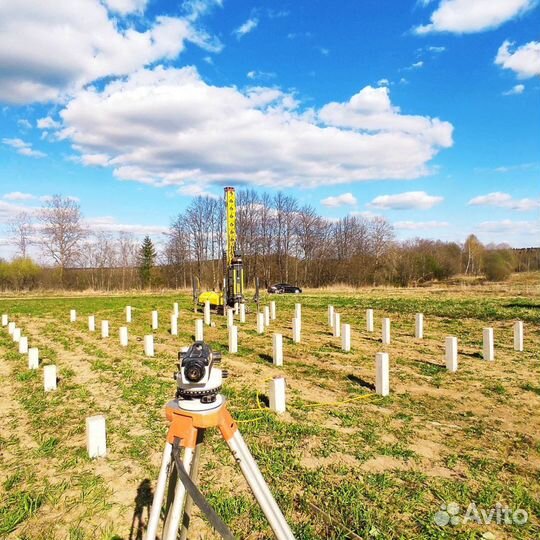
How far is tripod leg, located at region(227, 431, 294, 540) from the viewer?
1985 millimetres

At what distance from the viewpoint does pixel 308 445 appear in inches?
193

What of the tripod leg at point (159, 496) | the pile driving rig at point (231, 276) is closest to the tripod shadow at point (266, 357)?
the tripod leg at point (159, 496)

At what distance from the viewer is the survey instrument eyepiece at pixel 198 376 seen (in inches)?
79.1

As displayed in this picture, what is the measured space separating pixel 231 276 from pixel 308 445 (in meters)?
16.1

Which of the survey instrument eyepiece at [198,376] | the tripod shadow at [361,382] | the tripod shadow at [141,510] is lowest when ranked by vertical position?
the tripod shadow at [361,382]

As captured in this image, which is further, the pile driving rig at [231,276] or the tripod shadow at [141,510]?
the pile driving rig at [231,276]

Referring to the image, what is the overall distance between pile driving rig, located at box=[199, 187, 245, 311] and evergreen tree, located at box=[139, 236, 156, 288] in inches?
1356

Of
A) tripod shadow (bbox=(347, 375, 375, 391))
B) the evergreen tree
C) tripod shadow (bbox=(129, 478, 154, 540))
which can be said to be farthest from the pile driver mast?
the evergreen tree

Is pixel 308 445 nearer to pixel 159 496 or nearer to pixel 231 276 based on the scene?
pixel 159 496

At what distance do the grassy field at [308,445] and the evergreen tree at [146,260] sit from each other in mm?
44862

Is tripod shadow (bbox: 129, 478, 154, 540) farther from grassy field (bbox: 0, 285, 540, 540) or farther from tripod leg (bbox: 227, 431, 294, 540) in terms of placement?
tripod leg (bbox: 227, 431, 294, 540)

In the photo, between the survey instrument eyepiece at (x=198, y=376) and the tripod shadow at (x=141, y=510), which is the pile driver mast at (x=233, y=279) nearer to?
the tripod shadow at (x=141, y=510)

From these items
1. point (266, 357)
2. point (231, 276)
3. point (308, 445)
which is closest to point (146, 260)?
point (231, 276)

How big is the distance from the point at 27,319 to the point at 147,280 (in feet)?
118
